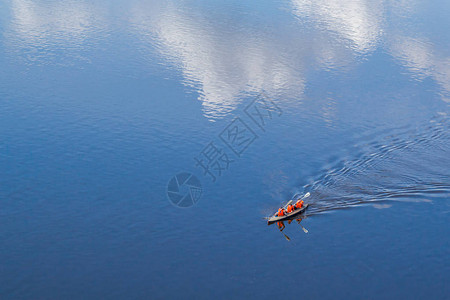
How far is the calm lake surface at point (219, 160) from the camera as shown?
184ft

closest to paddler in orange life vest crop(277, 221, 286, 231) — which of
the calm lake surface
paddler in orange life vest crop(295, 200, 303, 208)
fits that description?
the calm lake surface

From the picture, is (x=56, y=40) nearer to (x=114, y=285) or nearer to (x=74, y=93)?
(x=74, y=93)

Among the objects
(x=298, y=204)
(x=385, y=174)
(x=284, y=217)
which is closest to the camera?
(x=284, y=217)

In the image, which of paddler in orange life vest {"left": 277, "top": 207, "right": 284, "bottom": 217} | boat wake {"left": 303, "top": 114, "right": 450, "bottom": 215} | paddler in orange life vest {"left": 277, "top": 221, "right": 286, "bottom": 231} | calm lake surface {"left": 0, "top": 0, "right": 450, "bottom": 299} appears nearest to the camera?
calm lake surface {"left": 0, "top": 0, "right": 450, "bottom": 299}

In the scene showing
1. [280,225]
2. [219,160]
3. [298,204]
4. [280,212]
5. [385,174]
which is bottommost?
[219,160]

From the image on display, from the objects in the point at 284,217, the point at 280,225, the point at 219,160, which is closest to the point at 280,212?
the point at 284,217

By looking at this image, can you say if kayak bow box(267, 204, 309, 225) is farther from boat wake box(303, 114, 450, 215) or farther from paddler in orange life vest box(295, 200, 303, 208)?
boat wake box(303, 114, 450, 215)

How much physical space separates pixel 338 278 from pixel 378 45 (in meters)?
87.3

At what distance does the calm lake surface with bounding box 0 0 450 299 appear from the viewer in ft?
184

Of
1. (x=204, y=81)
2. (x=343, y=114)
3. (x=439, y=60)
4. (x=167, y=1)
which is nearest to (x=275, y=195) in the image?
(x=343, y=114)

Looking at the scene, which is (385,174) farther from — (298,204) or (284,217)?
(284,217)

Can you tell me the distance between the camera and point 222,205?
67.1 metres

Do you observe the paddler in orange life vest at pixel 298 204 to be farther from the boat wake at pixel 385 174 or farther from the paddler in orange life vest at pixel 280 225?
the paddler in orange life vest at pixel 280 225

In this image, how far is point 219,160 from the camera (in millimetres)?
77250
